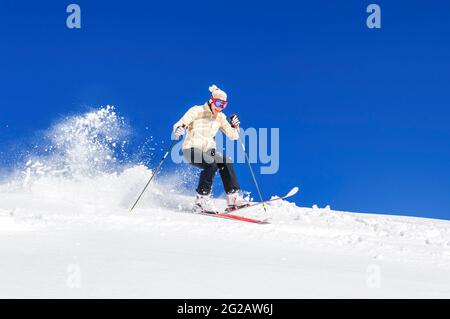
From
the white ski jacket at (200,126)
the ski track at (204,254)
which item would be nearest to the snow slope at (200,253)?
the ski track at (204,254)

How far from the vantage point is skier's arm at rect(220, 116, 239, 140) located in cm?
920

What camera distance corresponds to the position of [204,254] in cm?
456

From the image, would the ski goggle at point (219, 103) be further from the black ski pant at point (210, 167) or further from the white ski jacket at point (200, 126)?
the black ski pant at point (210, 167)

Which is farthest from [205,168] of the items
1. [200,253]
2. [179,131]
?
[200,253]

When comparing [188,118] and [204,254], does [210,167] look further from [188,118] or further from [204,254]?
[204,254]

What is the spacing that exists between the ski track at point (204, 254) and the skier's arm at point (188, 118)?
1.44m

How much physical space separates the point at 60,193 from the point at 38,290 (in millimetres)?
6660

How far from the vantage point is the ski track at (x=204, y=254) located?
3271 millimetres

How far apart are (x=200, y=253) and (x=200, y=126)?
447 cm

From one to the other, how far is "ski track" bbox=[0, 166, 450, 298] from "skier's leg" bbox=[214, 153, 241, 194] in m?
0.53

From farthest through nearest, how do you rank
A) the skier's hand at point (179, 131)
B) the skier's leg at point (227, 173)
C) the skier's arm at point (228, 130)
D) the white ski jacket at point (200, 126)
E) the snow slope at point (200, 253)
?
the skier's arm at point (228, 130) < the white ski jacket at point (200, 126) < the skier's leg at point (227, 173) < the skier's hand at point (179, 131) < the snow slope at point (200, 253)
